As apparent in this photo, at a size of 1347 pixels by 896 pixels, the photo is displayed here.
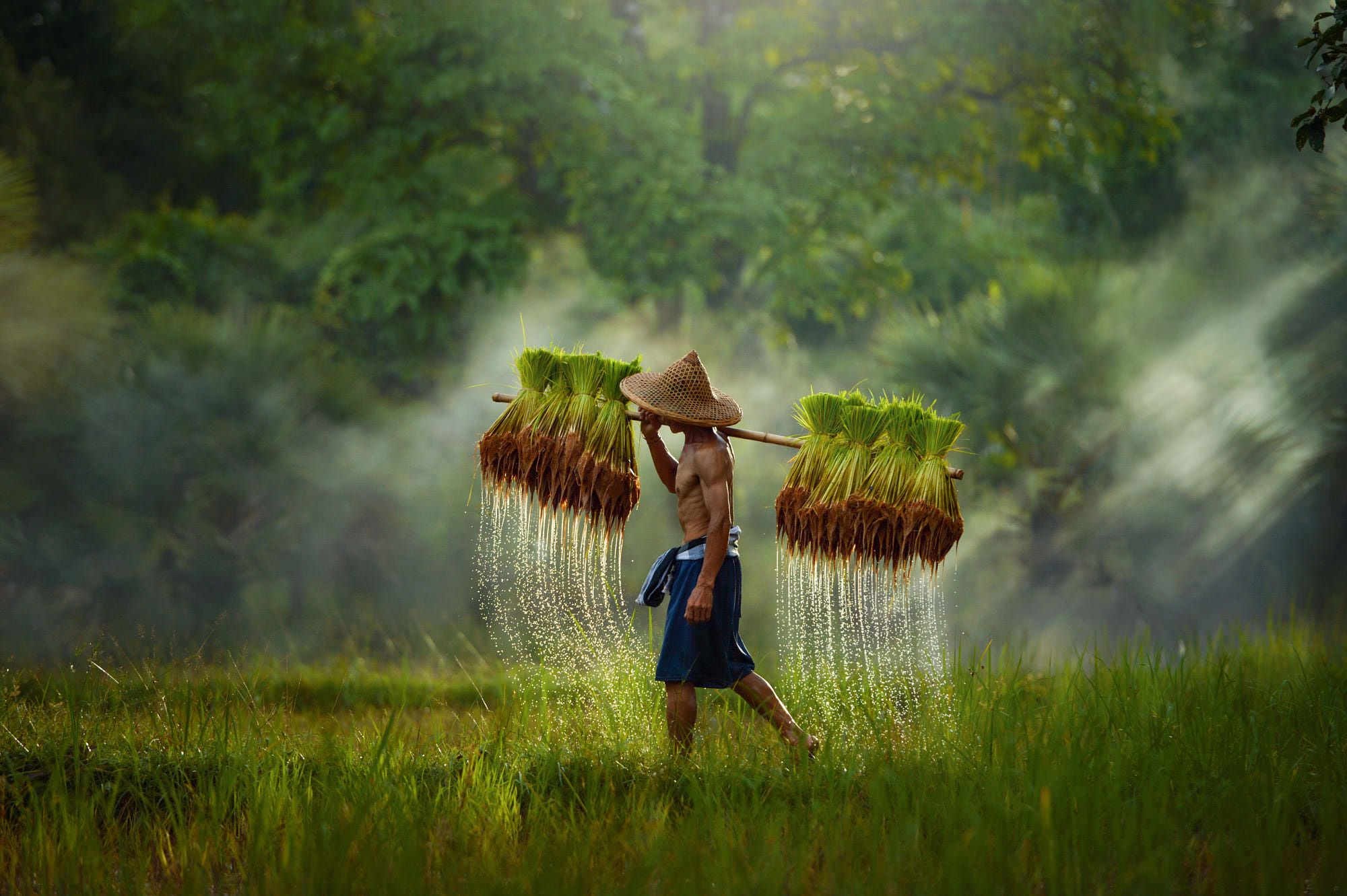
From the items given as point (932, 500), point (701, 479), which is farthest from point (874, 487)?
point (701, 479)

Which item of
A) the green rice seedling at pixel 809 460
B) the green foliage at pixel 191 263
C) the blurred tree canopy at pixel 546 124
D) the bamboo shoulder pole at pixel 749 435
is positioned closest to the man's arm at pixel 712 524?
the bamboo shoulder pole at pixel 749 435

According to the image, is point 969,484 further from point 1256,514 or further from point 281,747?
point 281,747

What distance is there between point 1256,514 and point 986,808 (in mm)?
5335

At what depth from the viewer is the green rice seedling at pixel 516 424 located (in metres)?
3.97

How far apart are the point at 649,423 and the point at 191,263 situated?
766 centimetres

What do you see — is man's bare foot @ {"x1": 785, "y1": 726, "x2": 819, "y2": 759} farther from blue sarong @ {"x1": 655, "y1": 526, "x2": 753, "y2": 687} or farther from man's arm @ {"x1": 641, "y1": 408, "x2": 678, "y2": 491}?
man's arm @ {"x1": 641, "y1": 408, "x2": 678, "y2": 491}

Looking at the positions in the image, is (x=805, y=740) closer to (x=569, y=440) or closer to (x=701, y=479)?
(x=701, y=479)

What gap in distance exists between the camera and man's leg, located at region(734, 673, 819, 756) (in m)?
3.85

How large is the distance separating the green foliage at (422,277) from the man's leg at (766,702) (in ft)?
19.8

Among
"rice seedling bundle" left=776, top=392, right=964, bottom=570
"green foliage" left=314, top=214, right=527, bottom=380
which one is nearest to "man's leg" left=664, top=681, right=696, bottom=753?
"rice seedling bundle" left=776, top=392, right=964, bottom=570

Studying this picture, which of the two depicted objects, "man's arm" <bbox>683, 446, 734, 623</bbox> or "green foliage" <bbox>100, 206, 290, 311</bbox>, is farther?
"green foliage" <bbox>100, 206, 290, 311</bbox>

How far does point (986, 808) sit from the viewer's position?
10.5 ft

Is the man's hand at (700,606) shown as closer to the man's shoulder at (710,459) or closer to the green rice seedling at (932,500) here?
the man's shoulder at (710,459)

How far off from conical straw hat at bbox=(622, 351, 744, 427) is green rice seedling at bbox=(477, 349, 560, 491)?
0.33 meters
